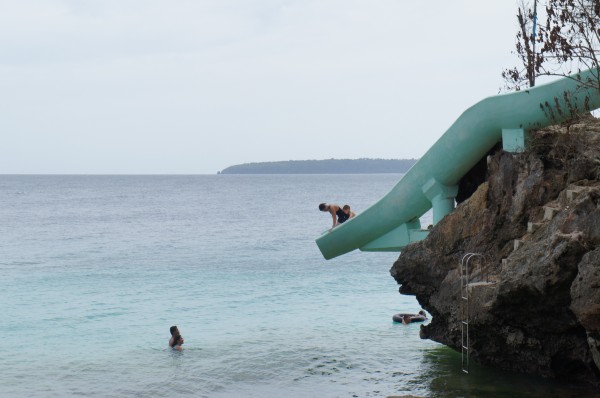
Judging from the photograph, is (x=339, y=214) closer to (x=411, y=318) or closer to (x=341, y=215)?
(x=341, y=215)

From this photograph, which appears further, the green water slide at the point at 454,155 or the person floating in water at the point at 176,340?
the person floating in water at the point at 176,340

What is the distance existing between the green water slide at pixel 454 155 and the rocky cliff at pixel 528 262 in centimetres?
45

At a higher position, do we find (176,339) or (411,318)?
(411,318)

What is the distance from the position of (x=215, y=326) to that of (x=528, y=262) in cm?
1483

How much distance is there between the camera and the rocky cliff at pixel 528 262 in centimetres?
1389

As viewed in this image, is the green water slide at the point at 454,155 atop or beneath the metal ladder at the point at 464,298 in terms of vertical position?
atop

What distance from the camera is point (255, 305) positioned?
3158cm

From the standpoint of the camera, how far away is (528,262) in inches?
581

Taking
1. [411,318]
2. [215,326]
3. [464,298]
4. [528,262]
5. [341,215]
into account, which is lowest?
[215,326]

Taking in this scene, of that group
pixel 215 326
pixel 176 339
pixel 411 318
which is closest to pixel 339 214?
pixel 411 318

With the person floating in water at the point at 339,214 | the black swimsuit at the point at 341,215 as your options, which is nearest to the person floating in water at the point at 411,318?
the person floating in water at the point at 339,214

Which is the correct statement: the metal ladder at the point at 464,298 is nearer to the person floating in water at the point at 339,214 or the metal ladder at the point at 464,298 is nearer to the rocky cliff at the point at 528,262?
the rocky cliff at the point at 528,262

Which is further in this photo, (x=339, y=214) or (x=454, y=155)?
(x=339, y=214)

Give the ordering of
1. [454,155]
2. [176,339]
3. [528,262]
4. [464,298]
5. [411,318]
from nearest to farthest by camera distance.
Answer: [528,262], [464,298], [454,155], [176,339], [411,318]
